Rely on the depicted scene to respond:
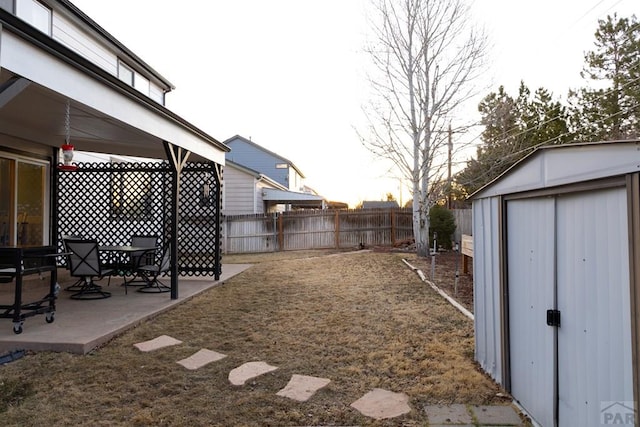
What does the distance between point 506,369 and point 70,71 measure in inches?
183

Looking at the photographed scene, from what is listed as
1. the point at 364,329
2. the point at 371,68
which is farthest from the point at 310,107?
the point at 364,329

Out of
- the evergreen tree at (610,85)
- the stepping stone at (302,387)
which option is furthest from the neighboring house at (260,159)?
the stepping stone at (302,387)

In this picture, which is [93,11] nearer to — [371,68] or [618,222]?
[371,68]

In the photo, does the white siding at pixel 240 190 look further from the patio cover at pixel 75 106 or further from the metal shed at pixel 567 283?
the metal shed at pixel 567 283

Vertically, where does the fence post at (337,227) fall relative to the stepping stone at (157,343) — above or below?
above

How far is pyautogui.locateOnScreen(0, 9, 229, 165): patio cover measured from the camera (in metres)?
3.18

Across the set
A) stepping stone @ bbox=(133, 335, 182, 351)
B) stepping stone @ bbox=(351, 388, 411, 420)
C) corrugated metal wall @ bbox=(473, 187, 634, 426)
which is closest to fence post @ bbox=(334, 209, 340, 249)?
stepping stone @ bbox=(133, 335, 182, 351)

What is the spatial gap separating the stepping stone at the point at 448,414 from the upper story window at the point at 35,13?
8.65 metres

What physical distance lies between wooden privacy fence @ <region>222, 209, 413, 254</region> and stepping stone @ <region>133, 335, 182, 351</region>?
473 inches

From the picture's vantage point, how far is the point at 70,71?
3.86m

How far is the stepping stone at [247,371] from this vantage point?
3586 mm

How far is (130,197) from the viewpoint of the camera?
9719 mm

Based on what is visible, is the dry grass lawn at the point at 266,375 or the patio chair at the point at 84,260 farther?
the patio chair at the point at 84,260

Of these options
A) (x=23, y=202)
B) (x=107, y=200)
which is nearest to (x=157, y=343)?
(x=23, y=202)
